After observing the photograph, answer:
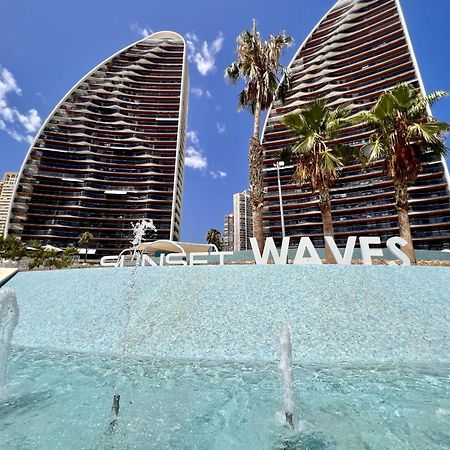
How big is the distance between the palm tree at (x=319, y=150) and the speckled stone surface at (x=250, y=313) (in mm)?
7187

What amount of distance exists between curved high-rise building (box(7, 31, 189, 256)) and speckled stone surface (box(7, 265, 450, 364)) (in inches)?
2338

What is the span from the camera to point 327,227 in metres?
15.7

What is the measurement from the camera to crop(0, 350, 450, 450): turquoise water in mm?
3025

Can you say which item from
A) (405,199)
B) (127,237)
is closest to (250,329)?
(405,199)

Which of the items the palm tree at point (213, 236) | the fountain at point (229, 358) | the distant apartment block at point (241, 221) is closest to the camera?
the fountain at point (229, 358)

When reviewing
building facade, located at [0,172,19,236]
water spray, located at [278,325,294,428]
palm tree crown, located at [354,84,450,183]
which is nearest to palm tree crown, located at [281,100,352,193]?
palm tree crown, located at [354,84,450,183]

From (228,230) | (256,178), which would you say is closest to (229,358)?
(256,178)

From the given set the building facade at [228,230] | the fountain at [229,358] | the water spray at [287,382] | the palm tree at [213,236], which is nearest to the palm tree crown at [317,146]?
the fountain at [229,358]

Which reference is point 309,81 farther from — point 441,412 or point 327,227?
point 441,412

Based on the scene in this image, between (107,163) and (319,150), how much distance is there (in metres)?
68.8

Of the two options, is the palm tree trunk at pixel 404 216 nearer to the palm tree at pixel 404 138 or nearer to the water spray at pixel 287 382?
the palm tree at pixel 404 138

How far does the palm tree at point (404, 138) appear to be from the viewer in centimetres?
1476

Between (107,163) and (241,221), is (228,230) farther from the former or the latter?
(107,163)

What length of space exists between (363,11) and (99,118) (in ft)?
240
